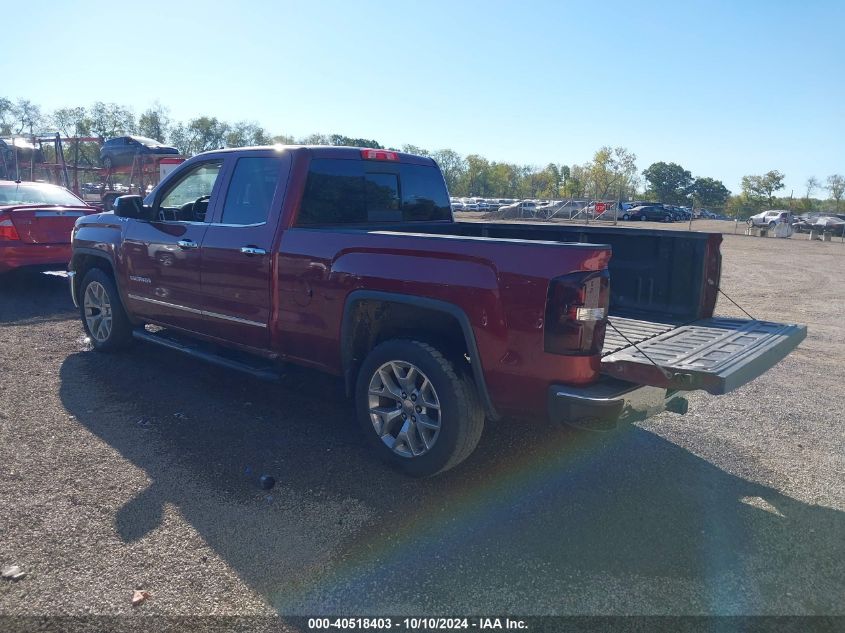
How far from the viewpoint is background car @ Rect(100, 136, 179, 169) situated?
2250 cm

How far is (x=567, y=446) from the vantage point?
4.63 metres

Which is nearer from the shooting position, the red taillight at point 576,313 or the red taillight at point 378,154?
the red taillight at point 576,313

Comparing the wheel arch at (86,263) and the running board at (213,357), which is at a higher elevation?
the wheel arch at (86,263)

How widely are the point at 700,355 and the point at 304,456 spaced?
8.27 ft

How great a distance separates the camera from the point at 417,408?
13.1 ft

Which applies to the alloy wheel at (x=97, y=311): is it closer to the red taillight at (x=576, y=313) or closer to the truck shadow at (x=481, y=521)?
the truck shadow at (x=481, y=521)

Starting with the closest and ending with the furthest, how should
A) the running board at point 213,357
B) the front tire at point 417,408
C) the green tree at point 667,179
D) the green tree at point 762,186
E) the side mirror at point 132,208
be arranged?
the front tire at point 417,408 < the running board at point 213,357 < the side mirror at point 132,208 < the green tree at point 762,186 < the green tree at point 667,179

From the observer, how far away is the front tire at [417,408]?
375 cm

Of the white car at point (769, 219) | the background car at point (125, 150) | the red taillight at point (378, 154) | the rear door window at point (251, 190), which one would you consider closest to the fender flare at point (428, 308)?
the rear door window at point (251, 190)

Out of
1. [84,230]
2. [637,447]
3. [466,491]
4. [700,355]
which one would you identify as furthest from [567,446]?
[84,230]

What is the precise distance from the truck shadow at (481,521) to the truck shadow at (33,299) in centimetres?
391

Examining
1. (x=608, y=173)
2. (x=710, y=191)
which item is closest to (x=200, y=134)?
(x=608, y=173)

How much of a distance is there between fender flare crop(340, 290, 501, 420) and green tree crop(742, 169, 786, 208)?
7733 cm

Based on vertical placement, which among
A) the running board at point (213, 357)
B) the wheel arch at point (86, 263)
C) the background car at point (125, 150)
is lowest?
the running board at point (213, 357)
